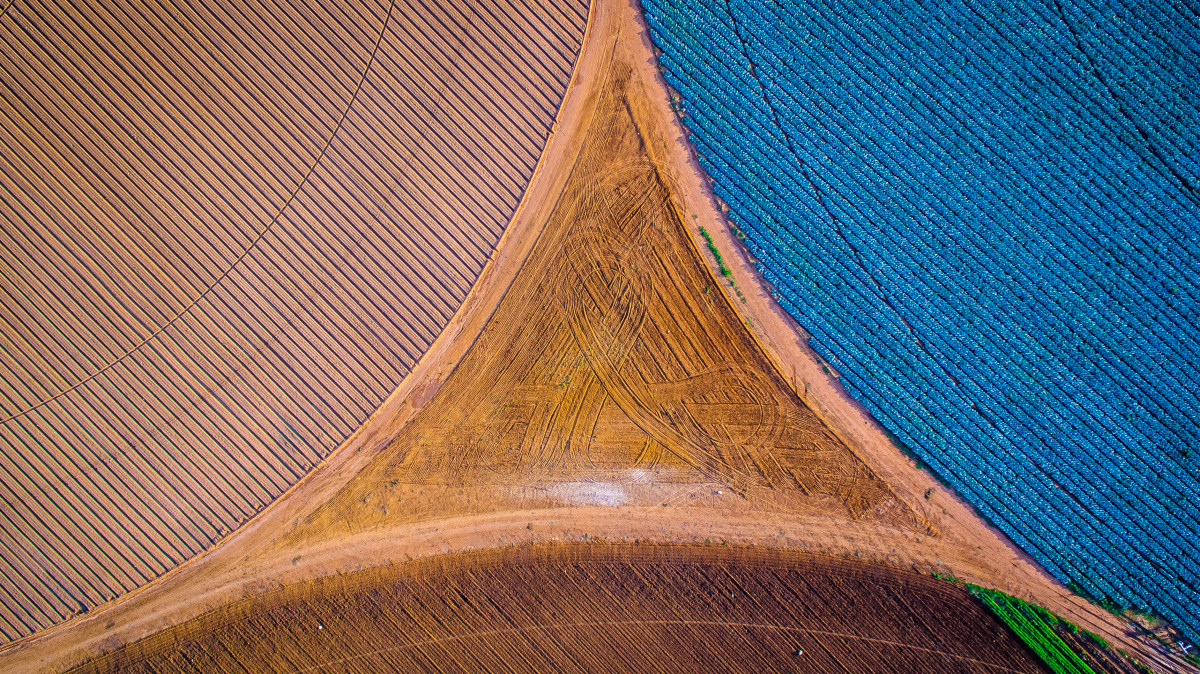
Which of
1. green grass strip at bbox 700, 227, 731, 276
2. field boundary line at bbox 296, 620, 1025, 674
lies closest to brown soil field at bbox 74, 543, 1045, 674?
field boundary line at bbox 296, 620, 1025, 674

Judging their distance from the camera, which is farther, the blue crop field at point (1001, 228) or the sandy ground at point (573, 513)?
the sandy ground at point (573, 513)

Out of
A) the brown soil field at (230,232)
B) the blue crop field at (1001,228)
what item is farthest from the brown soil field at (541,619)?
the blue crop field at (1001,228)

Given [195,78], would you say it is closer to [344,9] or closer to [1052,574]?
[344,9]

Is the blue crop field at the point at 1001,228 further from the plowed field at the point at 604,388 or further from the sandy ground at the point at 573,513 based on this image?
the plowed field at the point at 604,388

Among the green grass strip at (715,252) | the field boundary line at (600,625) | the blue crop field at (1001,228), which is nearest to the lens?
the blue crop field at (1001,228)

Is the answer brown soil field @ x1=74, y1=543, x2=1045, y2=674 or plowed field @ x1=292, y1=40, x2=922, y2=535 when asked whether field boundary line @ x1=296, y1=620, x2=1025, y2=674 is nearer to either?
brown soil field @ x1=74, y1=543, x2=1045, y2=674

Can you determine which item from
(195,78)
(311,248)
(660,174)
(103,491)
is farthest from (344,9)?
(103,491)
